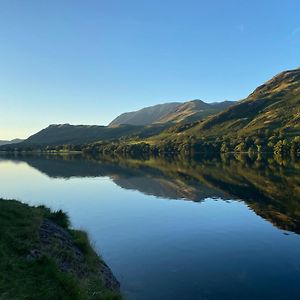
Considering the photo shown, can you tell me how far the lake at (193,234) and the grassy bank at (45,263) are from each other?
3986 mm

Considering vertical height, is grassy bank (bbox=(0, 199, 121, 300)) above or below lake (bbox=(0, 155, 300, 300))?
above

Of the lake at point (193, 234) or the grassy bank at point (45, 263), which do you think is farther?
the lake at point (193, 234)

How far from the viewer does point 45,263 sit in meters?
22.6

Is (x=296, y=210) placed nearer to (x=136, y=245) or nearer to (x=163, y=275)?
(x=136, y=245)

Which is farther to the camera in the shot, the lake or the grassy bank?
the lake

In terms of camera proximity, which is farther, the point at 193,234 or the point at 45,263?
the point at 193,234

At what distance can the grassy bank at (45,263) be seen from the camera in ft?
62.6

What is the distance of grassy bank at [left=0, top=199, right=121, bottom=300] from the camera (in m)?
19.1

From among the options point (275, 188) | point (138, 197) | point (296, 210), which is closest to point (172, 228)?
point (296, 210)

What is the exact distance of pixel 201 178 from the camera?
12169cm

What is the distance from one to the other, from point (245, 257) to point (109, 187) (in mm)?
69371

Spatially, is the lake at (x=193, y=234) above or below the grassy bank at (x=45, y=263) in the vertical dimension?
below

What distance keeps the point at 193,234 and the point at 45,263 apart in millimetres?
30053

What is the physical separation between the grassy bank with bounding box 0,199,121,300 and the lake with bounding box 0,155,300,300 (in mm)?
3986
